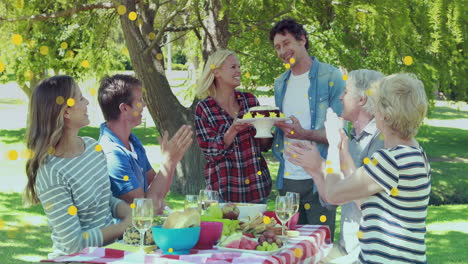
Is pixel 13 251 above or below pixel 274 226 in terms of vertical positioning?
below

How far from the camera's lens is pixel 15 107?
1174 inches

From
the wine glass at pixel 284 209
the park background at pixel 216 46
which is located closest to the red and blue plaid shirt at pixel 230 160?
the wine glass at pixel 284 209

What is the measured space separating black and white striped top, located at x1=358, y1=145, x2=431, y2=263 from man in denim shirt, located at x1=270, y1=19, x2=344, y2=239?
1497 millimetres

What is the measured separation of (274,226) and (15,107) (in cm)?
2854

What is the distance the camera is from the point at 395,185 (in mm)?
2773

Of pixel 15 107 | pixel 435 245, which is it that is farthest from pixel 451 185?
pixel 15 107

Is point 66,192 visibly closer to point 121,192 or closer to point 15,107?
point 121,192

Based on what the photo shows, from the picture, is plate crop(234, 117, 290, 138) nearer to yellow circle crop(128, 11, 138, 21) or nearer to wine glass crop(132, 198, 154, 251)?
wine glass crop(132, 198, 154, 251)

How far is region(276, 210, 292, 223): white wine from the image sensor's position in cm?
330

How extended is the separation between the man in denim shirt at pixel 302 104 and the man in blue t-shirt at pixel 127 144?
37.9 inches

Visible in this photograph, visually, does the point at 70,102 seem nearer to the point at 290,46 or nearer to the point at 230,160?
the point at 230,160

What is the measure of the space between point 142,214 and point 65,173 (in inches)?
19.9

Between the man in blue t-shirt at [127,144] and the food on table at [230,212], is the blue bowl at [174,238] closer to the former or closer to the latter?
the food on table at [230,212]

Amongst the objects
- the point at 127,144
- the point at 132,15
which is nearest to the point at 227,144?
the point at 127,144
